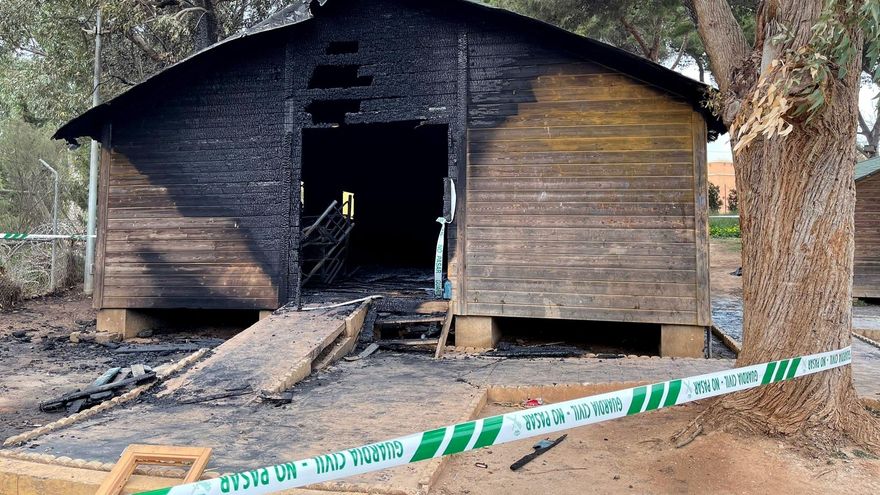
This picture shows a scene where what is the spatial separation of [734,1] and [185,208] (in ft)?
40.4

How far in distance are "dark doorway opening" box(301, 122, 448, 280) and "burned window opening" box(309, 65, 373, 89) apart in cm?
368

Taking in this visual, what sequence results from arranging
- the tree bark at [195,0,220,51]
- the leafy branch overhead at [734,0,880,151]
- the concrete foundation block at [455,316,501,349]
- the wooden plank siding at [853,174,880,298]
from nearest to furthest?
the leafy branch overhead at [734,0,880,151] < the concrete foundation block at [455,316,501,349] < the wooden plank siding at [853,174,880,298] < the tree bark at [195,0,220,51]

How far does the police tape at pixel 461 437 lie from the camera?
2256mm

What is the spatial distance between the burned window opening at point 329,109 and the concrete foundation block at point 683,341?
5596mm

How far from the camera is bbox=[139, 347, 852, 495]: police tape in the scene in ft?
7.40

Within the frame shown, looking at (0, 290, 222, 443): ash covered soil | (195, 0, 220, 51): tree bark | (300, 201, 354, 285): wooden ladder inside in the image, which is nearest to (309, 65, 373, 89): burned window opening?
(300, 201, 354, 285): wooden ladder inside

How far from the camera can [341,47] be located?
345 inches

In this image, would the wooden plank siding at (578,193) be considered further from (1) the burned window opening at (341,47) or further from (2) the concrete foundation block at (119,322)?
(2) the concrete foundation block at (119,322)

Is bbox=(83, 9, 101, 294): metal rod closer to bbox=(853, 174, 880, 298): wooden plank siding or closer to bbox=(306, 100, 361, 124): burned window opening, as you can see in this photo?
bbox=(306, 100, 361, 124): burned window opening

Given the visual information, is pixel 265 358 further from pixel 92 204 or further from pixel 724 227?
pixel 724 227

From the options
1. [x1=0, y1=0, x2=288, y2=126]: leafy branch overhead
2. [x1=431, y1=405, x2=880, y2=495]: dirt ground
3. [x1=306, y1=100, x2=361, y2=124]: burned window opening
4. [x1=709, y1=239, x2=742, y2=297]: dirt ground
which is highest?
[x1=0, y1=0, x2=288, y2=126]: leafy branch overhead

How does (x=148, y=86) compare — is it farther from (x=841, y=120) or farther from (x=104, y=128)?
(x=841, y=120)

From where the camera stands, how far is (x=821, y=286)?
4000mm

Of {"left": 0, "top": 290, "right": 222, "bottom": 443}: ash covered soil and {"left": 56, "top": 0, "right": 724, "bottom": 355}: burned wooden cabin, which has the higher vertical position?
{"left": 56, "top": 0, "right": 724, "bottom": 355}: burned wooden cabin
